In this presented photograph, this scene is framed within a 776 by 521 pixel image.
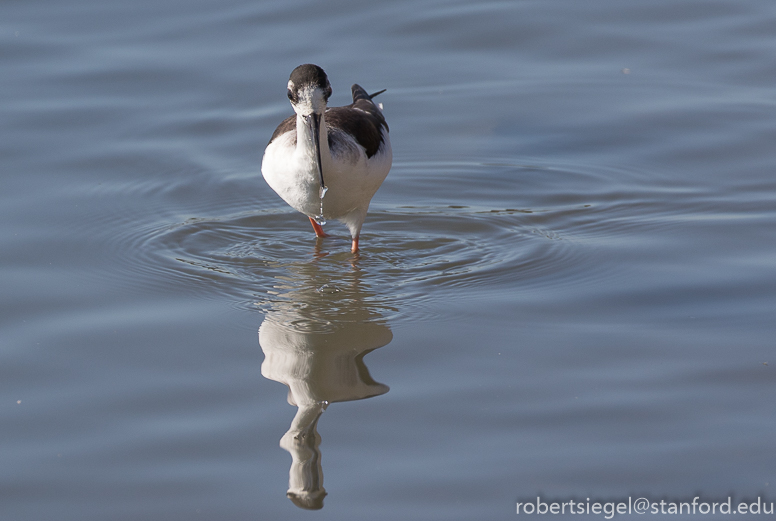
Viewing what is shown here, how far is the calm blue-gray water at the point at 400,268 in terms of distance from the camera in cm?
396

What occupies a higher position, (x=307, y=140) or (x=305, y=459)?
(x=307, y=140)

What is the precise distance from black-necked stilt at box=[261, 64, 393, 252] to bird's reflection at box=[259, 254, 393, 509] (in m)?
0.40

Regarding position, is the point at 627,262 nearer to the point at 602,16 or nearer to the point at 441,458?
the point at 441,458

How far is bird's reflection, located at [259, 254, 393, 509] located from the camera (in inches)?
159

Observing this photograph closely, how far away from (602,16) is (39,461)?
8.15m

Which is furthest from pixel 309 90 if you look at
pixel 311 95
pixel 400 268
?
pixel 400 268

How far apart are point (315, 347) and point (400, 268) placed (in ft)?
3.88

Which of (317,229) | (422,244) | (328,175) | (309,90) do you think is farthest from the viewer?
(317,229)

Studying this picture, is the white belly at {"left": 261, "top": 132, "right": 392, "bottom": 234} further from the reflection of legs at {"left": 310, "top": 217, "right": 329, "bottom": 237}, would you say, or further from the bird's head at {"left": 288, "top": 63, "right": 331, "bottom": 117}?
the reflection of legs at {"left": 310, "top": 217, "right": 329, "bottom": 237}

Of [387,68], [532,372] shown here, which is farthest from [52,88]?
[532,372]

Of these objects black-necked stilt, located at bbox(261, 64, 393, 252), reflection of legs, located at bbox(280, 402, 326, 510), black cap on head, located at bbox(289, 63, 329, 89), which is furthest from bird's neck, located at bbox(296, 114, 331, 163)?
reflection of legs, located at bbox(280, 402, 326, 510)

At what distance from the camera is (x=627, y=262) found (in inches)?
233

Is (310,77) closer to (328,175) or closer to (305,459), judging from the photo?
(328,175)

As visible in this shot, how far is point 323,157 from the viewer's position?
577cm
